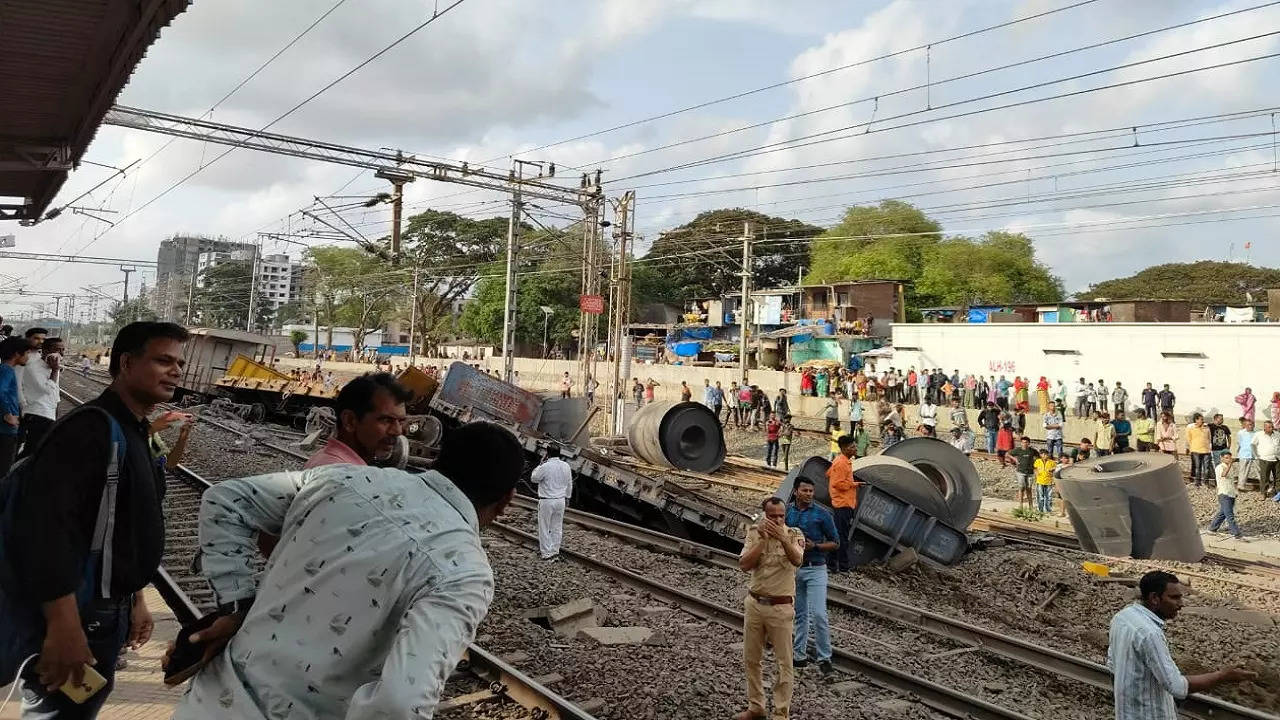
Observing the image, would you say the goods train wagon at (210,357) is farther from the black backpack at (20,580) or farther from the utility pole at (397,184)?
the black backpack at (20,580)

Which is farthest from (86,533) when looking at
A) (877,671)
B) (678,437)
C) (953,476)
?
(678,437)

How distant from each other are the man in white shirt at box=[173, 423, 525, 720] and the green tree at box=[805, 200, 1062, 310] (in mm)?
57549

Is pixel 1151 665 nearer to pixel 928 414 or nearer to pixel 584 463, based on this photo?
pixel 584 463

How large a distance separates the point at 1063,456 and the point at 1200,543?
20.6 ft

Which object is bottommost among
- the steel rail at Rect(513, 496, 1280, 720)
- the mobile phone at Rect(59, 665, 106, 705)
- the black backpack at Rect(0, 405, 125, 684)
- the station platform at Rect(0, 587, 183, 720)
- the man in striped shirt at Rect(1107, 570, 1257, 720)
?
the steel rail at Rect(513, 496, 1280, 720)

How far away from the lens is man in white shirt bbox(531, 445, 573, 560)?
10.0m

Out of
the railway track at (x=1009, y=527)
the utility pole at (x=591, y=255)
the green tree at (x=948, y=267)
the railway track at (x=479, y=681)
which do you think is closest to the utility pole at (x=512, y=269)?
the utility pole at (x=591, y=255)

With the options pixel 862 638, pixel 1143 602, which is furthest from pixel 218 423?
pixel 1143 602

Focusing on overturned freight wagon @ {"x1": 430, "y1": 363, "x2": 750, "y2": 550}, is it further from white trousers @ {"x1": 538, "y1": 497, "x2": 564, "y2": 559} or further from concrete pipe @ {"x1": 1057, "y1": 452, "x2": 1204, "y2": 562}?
concrete pipe @ {"x1": 1057, "y1": 452, "x2": 1204, "y2": 562}

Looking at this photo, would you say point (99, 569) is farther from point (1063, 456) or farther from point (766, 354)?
point (766, 354)

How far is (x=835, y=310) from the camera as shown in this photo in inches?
1954

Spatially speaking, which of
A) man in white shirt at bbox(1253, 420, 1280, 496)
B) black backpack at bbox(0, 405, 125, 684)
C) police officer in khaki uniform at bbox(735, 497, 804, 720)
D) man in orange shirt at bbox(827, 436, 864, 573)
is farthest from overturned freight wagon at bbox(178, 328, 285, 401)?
black backpack at bbox(0, 405, 125, 684)

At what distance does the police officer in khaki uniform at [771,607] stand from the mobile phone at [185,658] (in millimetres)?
4417

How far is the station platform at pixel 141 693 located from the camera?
460 cm
